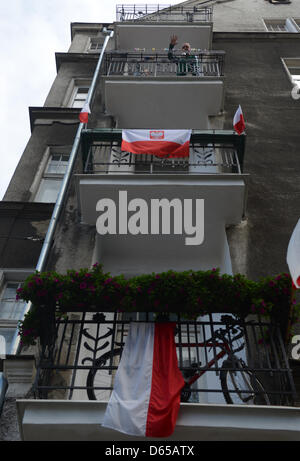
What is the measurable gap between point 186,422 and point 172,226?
14.5 ft

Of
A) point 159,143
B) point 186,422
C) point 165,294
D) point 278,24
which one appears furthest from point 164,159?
point 278,24

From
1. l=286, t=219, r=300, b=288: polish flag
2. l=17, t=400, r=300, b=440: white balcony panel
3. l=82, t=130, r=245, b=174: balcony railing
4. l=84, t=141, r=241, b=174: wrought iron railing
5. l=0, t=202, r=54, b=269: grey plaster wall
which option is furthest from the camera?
l=84, t=141, r=241, b=174: wrought iron railing

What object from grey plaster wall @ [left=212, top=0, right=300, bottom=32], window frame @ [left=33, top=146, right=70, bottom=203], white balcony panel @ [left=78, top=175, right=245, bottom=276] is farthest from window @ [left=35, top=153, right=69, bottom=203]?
grey plaster wall @ [left=212, top=0, right=300, bottom=32]

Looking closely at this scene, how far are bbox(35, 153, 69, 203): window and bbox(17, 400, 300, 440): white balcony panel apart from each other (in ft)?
21.0

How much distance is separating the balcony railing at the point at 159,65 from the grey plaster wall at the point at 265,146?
24.7 inches

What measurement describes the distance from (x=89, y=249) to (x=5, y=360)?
10.00 feet

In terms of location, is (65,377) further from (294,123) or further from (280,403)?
(294,123)

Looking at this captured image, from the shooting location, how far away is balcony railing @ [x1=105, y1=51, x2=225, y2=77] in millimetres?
14000

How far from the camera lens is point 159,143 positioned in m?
10.2

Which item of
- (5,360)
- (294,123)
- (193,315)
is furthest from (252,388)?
(294,123)

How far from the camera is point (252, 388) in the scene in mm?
6789

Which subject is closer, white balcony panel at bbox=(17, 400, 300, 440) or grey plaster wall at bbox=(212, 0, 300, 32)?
white balcony panel at bbox=(17, 400, 300, 440)

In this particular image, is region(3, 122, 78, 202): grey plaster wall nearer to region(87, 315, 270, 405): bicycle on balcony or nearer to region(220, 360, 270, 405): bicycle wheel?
region(87, 315, 270, 405): bicycle on balcony

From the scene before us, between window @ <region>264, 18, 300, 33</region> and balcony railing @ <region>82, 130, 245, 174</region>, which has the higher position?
window @ <region>264, 18, 300, 33</region>
